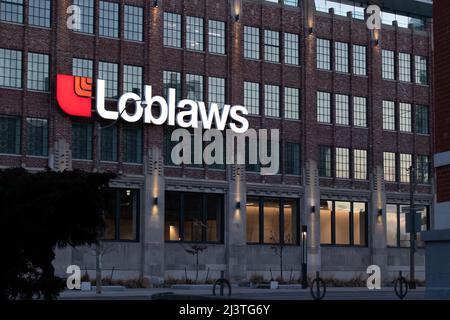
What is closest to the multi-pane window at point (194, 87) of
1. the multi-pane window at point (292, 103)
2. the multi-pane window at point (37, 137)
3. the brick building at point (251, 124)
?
the brick building at point (251, 124)

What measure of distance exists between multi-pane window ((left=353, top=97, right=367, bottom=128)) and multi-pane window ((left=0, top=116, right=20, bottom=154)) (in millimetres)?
28415

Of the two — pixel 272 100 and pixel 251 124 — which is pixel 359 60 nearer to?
pixel 272 100

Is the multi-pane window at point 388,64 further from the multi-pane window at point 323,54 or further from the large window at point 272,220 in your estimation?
the large window at point 272,220

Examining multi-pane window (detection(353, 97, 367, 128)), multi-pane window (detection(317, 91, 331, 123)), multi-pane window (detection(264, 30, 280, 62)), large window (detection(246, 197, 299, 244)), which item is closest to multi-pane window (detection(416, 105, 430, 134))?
multi-pane window (detection(353, 97, 367, 128))

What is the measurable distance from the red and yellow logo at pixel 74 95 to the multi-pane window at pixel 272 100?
14765mm

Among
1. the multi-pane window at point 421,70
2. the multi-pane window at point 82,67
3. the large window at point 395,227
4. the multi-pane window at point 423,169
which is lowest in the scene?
the large window at point 395,227

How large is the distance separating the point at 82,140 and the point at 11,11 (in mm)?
9556

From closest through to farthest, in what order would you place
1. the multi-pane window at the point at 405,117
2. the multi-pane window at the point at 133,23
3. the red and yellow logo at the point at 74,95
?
the red and yellow logo at the point at 74,95, the multi-pane window at the point at 133,23, the multi-pane window at the point at 405,117

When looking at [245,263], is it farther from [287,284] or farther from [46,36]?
[46,36]

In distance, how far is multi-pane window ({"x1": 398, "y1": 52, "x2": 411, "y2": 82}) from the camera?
252ft

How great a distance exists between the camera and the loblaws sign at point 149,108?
59650 millimetres

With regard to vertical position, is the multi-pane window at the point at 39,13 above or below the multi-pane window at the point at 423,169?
above

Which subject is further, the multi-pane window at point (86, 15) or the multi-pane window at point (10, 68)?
the multi-pane window at point (86, 15)
